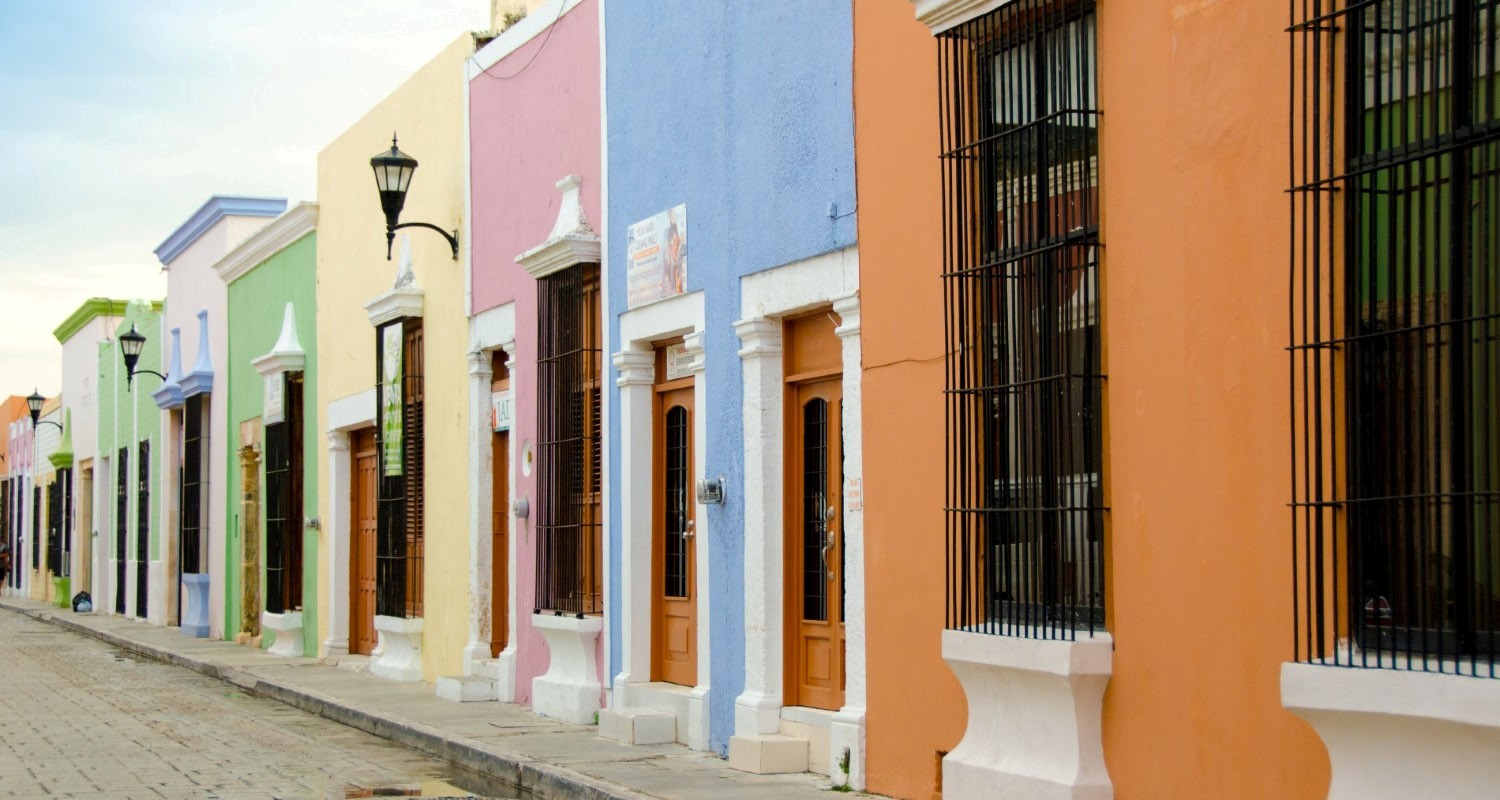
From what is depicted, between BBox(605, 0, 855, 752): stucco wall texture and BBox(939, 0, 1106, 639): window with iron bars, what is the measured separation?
1.29 m

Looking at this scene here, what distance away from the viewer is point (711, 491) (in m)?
11.0

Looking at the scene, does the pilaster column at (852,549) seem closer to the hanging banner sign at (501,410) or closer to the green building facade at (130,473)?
the hanging banner sign at (501,410)

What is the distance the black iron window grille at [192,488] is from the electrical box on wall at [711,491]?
16.6 metres

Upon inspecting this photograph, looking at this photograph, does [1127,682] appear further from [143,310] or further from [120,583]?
[120,583]

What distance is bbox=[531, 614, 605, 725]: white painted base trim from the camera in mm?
12820

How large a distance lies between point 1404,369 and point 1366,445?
27cm

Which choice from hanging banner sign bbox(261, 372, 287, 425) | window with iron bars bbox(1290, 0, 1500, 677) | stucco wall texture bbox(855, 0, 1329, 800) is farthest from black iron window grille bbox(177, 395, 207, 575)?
window with iron bars bbox(1290, 0, 1500, 677)

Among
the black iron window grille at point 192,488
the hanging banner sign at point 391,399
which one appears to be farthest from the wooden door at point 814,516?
the black iron window grille at point 192,488

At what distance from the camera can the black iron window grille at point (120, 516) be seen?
3375cm

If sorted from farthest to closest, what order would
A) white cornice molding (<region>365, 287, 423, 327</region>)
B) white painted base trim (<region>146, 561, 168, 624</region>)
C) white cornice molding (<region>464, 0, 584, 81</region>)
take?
white painted base trim (<region>146, 561, 168, 624</region>), white cornice molding (<region>365, 287, 423, 327</region>), white cornice molding (<region>464, 0, 584, 81</region>)

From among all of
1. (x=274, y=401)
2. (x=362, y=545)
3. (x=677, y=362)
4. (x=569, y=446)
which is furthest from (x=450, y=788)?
(x=274, y=401)

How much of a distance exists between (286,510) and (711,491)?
37.5 feet

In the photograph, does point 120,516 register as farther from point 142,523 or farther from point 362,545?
point 362,545

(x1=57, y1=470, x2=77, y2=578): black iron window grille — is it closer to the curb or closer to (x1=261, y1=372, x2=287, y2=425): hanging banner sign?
(x1=261, y1=372, x2=287, y2=425): hanging banner sign
